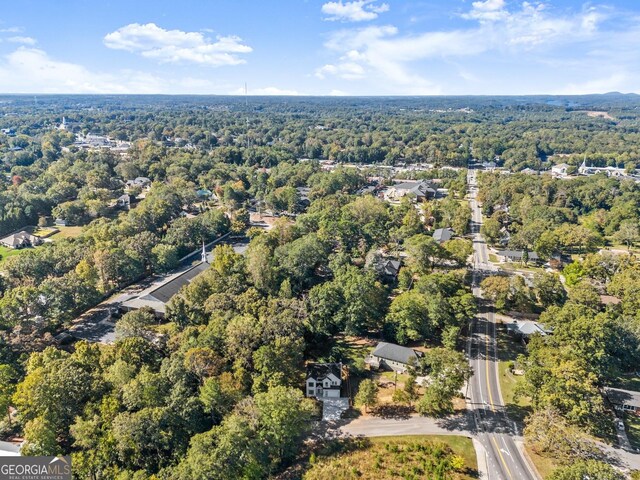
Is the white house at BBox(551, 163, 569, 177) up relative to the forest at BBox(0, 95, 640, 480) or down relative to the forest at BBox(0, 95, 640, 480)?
up

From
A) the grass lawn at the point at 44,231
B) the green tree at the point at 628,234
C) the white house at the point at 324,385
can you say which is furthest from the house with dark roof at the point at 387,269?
the grass lawn at the point at 44,231

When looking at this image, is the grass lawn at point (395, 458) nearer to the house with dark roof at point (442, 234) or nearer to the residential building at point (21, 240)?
the house with dark roof at point (442, 234)

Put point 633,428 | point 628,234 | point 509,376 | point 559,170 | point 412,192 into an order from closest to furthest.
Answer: point 633,428
point 509,376
point 628,234
point 412,192
point 559,170

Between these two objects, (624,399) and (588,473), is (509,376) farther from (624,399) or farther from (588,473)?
(588,473)

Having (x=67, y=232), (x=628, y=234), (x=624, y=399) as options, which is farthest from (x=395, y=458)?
(x=67, y=232)

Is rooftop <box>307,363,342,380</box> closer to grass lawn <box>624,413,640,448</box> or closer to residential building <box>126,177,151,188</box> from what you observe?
grass lawn <box>624,413,640,448</box>

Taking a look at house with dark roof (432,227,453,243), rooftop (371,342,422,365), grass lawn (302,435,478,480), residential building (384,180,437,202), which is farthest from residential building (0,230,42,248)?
residential building (384,180,437,202)

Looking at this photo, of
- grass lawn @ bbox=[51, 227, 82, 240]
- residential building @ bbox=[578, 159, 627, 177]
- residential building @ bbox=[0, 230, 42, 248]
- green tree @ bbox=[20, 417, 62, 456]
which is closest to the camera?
green tree @ bbox=[20, 417, 62, 456]
